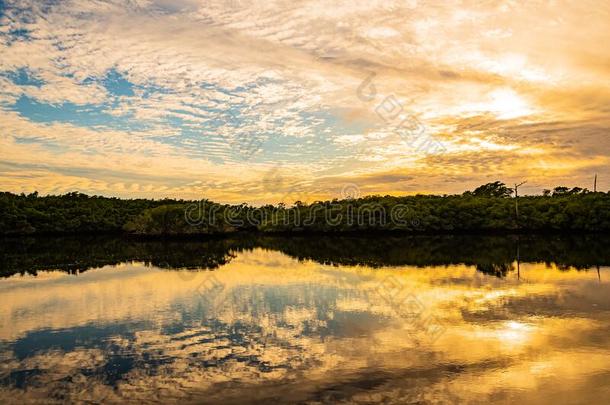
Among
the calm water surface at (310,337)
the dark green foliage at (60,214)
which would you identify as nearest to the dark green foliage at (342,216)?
the dark green foliage at (60,214)

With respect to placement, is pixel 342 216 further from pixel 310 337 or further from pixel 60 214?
pixel 310 337

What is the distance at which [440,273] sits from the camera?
30938 millimetres

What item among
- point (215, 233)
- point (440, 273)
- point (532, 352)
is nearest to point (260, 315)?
point (532, 352)

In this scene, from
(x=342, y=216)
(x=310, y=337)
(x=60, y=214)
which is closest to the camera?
(x=310, y=337)

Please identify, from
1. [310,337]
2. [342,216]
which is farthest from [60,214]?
[310,337]

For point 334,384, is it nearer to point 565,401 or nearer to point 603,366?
point 565,401

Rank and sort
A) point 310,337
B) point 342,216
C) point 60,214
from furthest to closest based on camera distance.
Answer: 1. point 342,216
2. point 60,214
3. point 310,337

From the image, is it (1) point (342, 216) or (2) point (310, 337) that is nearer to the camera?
(2) point (310, 337)

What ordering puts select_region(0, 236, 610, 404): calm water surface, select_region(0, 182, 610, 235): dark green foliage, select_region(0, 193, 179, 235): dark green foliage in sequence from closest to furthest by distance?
1. select_region(0, 236, 610, 404): calm water surface
2. select_region(0, 182, 610, 235): dark green foliage
3. select_region(0, 193, 179, 235): dark green foliage

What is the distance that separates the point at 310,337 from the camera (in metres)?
16.0

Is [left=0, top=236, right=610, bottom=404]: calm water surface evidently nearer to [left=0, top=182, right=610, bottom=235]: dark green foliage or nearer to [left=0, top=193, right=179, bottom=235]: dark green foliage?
[left=0, top=182, right=610, bottom=235]: dark green foliage

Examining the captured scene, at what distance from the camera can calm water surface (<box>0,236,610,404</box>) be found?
11.4 metres

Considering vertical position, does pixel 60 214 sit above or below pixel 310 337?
above

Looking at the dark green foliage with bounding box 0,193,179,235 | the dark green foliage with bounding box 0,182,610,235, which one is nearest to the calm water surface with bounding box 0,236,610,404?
the dark green foliage with bounding box 0,182,610,235
